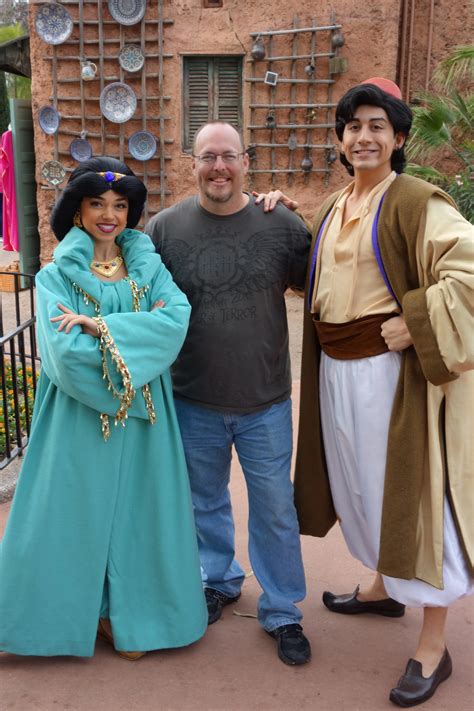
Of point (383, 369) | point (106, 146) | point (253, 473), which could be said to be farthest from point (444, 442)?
point (106, 146)

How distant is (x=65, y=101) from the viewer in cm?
892

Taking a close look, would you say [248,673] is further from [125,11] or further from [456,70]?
[125,11]

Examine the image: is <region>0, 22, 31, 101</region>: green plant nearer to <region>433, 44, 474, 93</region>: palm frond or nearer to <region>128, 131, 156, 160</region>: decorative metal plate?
<region>128, 131, 156, 160</region>: decorative metal plate

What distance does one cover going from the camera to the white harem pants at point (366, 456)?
242 cm

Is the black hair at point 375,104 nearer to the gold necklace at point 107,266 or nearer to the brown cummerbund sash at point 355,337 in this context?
the brown cummerbund sash at point 355,337

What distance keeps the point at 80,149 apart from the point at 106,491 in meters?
7.24

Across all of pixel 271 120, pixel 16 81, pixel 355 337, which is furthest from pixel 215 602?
pixel 16 81

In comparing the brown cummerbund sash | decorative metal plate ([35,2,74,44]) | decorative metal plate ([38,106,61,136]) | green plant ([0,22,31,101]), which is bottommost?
the brown cummerbund sash

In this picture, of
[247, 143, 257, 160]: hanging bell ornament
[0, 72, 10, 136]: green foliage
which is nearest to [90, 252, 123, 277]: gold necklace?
[247, 143, 257, 160]: hanging bell ornament

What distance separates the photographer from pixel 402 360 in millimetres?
2424

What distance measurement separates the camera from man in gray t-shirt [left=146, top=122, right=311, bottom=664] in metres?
2.62

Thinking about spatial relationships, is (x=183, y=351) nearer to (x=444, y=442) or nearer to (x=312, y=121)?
(x=444, y=442)

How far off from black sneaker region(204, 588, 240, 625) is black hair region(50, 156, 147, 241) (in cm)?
145

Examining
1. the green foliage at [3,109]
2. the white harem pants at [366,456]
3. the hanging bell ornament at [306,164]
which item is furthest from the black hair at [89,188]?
the green foliage at [3,109]
